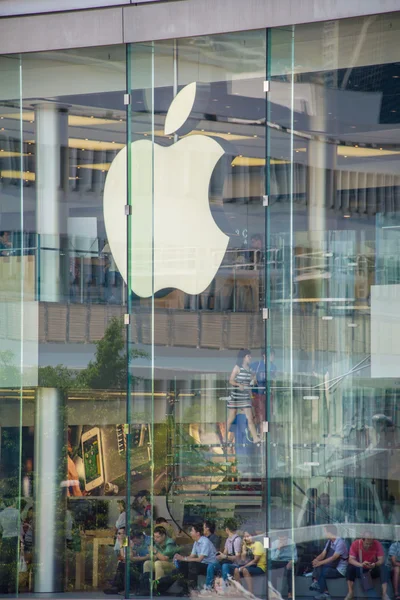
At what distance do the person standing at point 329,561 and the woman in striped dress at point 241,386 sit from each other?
1441 mm

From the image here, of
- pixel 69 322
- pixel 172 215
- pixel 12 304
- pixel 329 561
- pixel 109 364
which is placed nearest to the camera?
pixel 329 561

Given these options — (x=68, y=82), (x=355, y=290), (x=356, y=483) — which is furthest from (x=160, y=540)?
(x=68, y=82)

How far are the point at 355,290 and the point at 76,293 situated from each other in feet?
9.87

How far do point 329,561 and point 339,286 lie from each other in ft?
8.98

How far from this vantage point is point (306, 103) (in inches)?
430

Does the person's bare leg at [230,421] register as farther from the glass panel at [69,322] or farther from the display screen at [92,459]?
the display screen at [92,459]

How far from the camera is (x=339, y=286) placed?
1089cm

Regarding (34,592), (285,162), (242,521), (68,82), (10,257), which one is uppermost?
(68,82)

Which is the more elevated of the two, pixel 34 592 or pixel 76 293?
pixel 76 293

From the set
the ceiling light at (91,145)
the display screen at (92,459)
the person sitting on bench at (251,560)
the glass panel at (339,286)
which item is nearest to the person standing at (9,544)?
the display screen at (92,459)

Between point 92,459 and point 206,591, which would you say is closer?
point 206,591

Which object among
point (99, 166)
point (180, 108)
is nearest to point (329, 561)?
point (99, 166)

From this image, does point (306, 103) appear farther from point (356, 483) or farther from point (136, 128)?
point (356, 483)

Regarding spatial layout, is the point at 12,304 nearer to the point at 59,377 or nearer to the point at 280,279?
the point at 59,377
